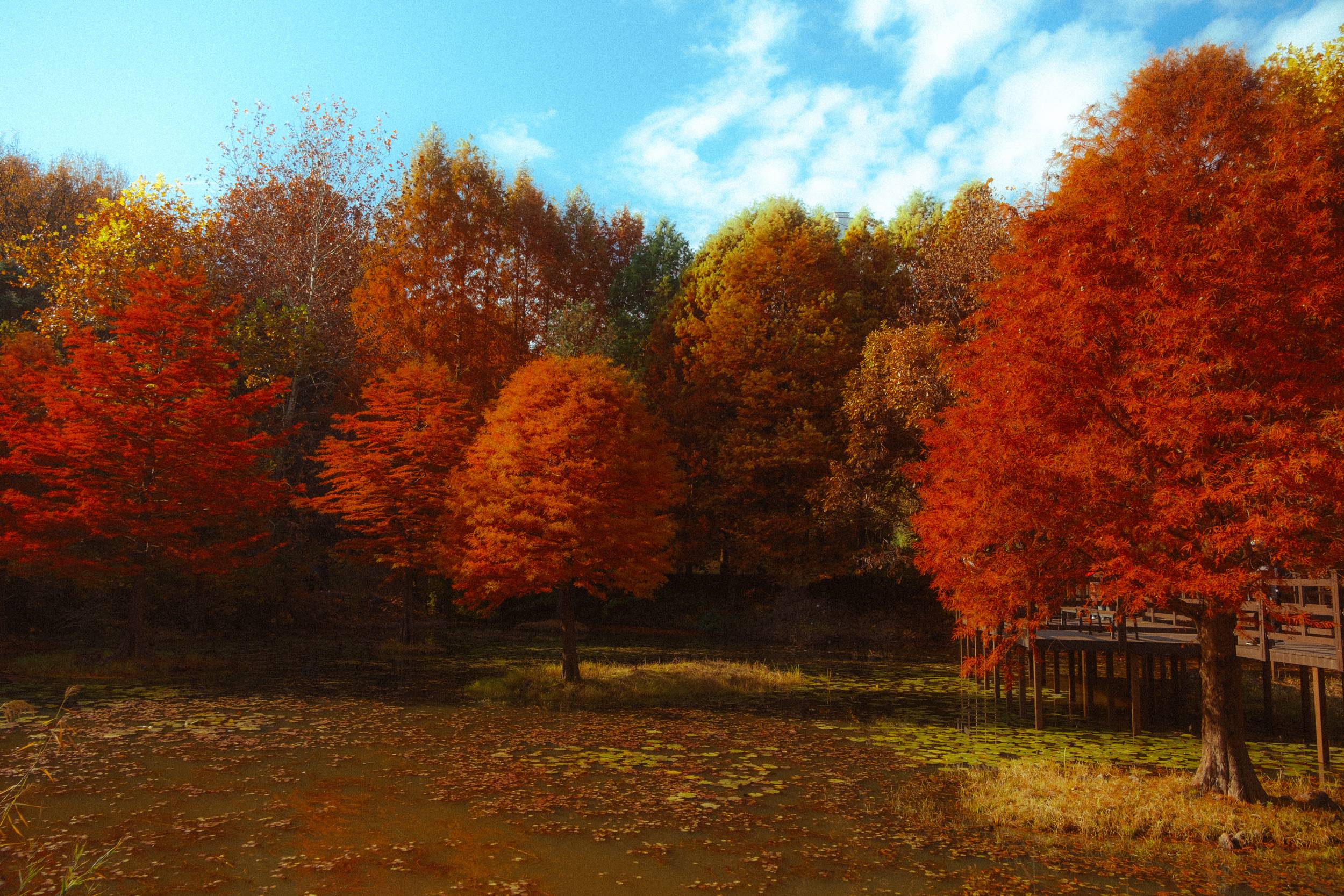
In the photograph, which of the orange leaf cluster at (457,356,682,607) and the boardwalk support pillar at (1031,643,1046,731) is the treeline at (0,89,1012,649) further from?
the boardwalk support pillar at (1031,643,1046,731)

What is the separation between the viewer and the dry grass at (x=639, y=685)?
2008 cm

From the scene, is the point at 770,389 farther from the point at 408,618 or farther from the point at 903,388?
the point at 408,618

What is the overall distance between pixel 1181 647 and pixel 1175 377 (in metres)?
8.96

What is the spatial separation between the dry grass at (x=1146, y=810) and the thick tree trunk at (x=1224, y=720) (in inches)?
11.3

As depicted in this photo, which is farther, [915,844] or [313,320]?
[313,320]

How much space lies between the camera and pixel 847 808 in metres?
11.4

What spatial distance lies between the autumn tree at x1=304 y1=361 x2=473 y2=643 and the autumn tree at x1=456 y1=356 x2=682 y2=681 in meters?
8.43

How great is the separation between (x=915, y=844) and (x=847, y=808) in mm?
1564

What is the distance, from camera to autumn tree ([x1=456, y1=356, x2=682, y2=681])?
20281mm

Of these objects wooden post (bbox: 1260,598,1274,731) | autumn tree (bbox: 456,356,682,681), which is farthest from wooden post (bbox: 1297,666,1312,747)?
autumn tree (bbox: 456,356,682,681)

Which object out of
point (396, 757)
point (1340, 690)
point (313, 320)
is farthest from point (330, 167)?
point (1340, 690)

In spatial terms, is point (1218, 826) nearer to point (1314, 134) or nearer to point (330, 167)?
point (1314, 134)

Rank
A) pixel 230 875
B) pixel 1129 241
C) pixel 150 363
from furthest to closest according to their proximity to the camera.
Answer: pixel 150 363 → pixel 1129 241 → pixel 230 875

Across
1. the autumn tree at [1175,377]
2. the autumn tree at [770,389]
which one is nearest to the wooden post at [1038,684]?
the autumn tree at [1175,377]
